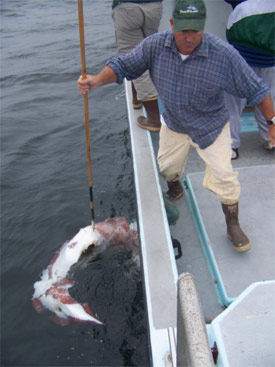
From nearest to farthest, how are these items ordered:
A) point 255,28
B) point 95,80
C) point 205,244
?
point 95,80 → point 205,244 → point 255,28

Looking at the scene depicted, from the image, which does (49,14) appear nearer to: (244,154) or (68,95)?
(68,95)

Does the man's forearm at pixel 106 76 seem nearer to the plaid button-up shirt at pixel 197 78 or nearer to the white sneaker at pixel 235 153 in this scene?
the plaid button-up shirt at pixel 197 78

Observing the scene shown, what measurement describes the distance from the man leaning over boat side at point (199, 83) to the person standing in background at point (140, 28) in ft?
3.82

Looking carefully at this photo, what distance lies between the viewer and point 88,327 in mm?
3738

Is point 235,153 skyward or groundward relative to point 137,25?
groundward

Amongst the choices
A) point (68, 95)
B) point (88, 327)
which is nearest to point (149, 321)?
point (88, 327)

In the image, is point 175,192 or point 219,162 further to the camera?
point 175,192

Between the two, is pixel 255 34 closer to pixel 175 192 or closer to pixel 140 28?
pixel 140 28

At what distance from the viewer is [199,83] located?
2.87 m

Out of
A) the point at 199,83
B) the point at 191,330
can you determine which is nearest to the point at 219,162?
the point at 199,83

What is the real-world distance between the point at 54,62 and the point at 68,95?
7.91 ft

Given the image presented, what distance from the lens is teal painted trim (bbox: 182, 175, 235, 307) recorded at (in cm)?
301

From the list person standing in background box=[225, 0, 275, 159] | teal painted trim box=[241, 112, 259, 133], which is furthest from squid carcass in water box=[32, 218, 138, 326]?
teal painted trim box=[241, 112, 259, 133]

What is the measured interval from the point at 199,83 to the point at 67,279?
237 cm
